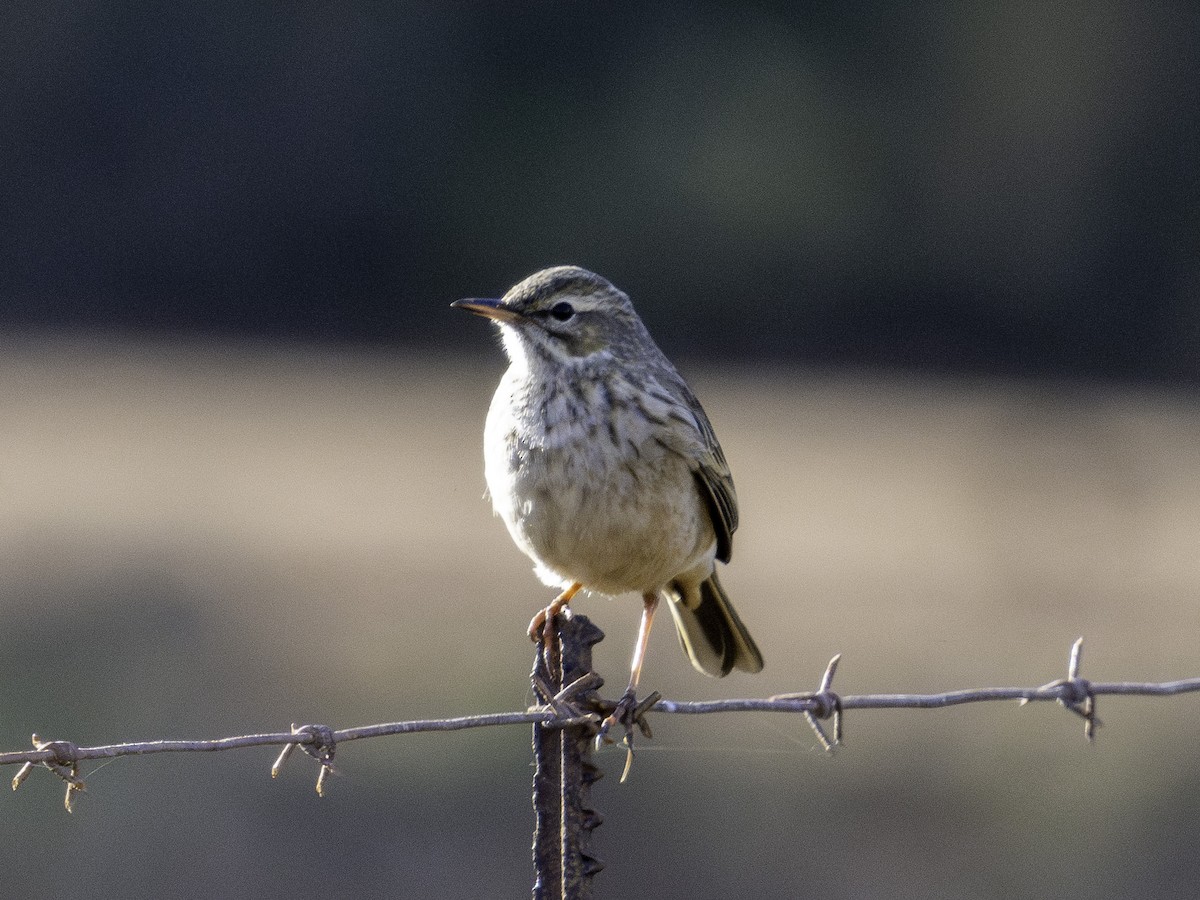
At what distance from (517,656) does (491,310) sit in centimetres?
679

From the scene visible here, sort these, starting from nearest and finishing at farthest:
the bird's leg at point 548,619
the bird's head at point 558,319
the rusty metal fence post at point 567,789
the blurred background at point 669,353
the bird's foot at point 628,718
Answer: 1. the rusty metal fence post at point 567,789
2. the bird's foot at point 628,718
3. the bird's leg at point 548,619
4. the bird's head at point 558,319
5. the blurred background at point 669,353

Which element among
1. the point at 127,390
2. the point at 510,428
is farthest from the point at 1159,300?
the point at 510,428

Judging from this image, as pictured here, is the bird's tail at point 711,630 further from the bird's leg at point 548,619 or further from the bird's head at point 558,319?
the bird's head at point 558,319

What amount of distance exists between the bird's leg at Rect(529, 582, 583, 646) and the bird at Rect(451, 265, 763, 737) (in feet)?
0.04

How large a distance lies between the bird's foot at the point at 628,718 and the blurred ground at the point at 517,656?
3.83 meters

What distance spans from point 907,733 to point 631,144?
812 inches

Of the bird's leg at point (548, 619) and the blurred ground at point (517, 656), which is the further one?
the blurred ground at point (517, 656)

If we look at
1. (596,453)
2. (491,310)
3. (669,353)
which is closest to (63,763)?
(596,453)

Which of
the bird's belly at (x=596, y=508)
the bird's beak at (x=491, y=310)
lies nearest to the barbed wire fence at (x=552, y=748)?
the bird's belly at (x=596, y=508)

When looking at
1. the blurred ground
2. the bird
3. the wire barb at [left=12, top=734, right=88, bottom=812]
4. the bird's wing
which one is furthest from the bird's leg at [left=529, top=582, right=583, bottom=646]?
the blurred ground

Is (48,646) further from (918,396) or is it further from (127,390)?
(918,396)

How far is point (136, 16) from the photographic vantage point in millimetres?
33156

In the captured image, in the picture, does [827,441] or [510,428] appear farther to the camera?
[827,441]

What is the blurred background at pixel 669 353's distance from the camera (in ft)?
39.2
